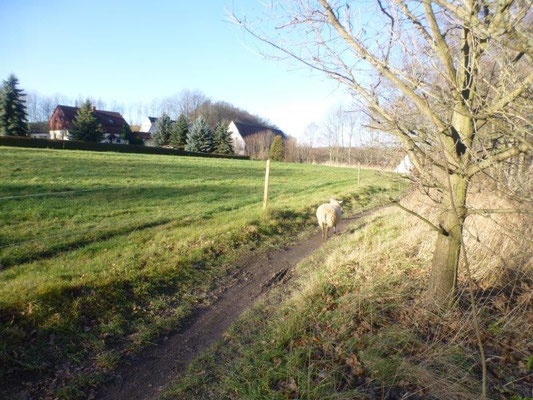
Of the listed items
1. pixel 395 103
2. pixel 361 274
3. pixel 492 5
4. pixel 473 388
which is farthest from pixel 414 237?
pixel 492 5

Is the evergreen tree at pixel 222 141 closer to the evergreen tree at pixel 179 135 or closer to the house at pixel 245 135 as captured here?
the house at pixel 245 135

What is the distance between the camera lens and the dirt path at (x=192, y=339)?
368 centimetres

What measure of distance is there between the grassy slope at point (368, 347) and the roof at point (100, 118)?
5597 centimetres

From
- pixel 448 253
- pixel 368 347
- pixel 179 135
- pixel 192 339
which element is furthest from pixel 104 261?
pixel 179 135

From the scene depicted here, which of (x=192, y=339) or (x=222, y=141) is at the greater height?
(x=222, y=141)

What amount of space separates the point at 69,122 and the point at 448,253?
61.5 m

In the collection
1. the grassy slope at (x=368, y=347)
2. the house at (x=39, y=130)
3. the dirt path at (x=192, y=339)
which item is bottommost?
the dirt path at (x=192, y=339)

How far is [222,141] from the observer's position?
49594 mm

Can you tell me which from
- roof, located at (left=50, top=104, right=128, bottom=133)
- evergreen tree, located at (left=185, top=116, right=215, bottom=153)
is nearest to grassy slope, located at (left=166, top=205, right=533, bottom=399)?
evergreen tree, located at (left=185, top=116, right=215, bottom=153)

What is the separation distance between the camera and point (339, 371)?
10.7ft

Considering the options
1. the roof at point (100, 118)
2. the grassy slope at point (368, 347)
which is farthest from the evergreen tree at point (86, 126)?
the grassy slope at point (368, 347)

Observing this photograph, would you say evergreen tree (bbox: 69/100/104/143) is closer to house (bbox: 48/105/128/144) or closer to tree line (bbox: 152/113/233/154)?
house (bbox: 48/105/128/144)

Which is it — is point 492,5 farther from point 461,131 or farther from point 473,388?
point 473,388

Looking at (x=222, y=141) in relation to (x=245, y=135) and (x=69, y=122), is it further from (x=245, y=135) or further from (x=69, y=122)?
(x=69, y=122)
